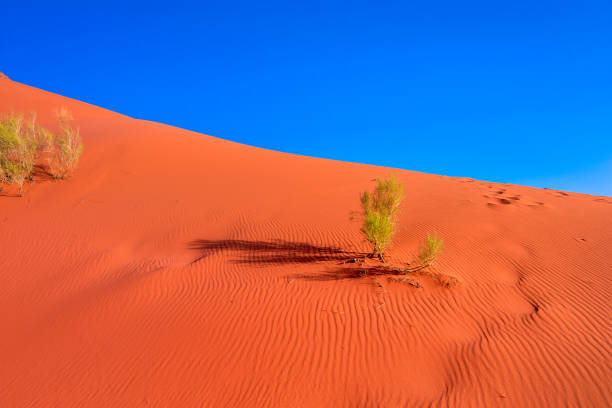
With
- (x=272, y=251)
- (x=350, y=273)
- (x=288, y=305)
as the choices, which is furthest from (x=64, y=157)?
(x=350, y=273)

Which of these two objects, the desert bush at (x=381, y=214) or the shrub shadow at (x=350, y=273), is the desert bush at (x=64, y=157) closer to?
the shrub shadow at (x=350, y=273)

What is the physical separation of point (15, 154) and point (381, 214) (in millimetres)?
12554

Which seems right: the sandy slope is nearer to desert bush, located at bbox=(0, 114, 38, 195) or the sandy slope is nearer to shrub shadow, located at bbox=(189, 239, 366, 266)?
shrub shadow, located at bbox=(189, 239, 366, 266)

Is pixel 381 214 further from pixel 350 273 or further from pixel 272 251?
pixel 272 251

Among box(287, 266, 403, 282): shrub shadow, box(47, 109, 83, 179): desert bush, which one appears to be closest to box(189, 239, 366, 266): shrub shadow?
box(287, 266, 403, 282): shrub shadow

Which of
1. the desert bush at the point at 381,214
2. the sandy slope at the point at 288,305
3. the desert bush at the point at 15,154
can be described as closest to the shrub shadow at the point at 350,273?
the sandy slope at the point at 288,305

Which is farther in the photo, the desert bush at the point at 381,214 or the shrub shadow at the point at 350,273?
the desert bush at the point at 381,214

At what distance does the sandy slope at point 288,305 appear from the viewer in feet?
13.0

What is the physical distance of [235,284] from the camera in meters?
6.21

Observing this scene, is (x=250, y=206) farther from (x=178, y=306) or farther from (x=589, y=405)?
(x=589, y=405)

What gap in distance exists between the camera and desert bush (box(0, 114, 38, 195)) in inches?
405

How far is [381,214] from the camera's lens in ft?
23.1

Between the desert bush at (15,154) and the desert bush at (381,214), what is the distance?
11692 mm

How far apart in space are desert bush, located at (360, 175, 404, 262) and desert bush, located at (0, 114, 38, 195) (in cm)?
1169
